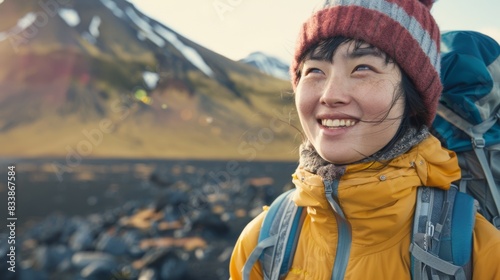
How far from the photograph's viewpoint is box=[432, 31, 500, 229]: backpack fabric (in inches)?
45.6

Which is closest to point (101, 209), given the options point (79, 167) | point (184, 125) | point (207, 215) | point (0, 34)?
point (79, 167)

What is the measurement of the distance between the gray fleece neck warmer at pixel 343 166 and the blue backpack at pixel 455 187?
3.0 inches

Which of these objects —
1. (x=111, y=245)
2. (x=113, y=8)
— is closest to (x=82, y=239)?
(x=111, y=245)

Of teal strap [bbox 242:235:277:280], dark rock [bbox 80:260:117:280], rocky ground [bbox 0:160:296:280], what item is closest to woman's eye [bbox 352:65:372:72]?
teal strap [bbox 242:235:277:280]

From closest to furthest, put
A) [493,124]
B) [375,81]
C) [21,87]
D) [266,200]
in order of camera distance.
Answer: [375,81] < [493,124] < [266,200] < [21,87]

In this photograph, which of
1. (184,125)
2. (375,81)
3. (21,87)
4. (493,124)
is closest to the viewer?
(375,81)

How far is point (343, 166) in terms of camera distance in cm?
106

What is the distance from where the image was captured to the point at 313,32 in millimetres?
1115

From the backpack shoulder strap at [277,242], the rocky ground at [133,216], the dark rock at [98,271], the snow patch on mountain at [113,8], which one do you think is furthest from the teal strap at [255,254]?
the snow patch on mountain at [113,8]

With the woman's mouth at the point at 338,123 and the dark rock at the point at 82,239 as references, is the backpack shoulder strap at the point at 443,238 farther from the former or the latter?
the dark rock at the point at 82,239

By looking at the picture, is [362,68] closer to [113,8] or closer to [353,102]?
[353,102]

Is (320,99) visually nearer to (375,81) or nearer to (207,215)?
(375,81)

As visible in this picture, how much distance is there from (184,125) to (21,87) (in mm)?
2867

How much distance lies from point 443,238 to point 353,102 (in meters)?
0.39
